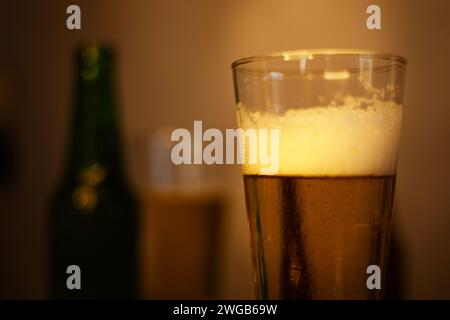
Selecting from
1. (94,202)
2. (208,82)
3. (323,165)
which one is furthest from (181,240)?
(323,165)

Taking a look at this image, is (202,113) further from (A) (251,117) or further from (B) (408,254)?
(A) (251,117)

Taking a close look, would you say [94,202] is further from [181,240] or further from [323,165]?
[323,165]

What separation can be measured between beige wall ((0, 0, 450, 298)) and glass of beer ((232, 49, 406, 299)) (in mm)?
426

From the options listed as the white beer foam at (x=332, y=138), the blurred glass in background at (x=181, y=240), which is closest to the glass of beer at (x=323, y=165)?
the white beer foam at (x=332, y=138)

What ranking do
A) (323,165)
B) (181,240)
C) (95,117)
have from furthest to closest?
(181,240), (95,117), (323,165)

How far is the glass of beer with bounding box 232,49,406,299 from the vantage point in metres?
0.48

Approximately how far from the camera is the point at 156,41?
1.14 metres

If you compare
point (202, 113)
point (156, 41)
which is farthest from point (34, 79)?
point (202, 113)

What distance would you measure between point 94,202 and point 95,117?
0.15m

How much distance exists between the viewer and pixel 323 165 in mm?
487

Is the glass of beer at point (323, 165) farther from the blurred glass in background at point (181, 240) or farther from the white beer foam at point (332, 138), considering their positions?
the blurred glass in background at point (181, 240)

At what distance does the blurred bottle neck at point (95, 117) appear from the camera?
0.89 metres

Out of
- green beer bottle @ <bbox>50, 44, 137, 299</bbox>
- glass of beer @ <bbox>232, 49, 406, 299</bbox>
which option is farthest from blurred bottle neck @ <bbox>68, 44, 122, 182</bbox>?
glass of beer @ <bbox>232, 49, 406, 299</bbox>

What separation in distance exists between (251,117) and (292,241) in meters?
0.13
